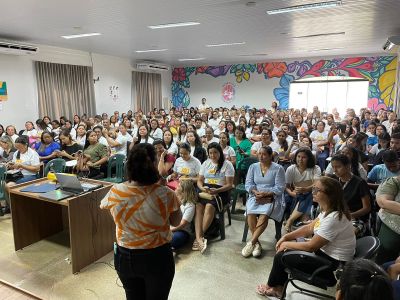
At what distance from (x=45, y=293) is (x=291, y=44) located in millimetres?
7984

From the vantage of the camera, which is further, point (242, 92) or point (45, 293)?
point (242, 92)

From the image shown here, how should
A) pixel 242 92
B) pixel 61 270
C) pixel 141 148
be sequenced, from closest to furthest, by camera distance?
pixel 141 148
pixel 61 270
pixel 242 92

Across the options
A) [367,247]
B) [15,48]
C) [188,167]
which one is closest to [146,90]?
[15,48]

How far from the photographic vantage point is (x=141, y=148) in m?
1.66

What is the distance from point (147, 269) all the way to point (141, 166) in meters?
0.55

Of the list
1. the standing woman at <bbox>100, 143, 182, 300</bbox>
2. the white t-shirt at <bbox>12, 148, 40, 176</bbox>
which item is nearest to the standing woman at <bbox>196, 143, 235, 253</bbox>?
the standing woman at <bbox>100, 143, 182, 300</bbox>

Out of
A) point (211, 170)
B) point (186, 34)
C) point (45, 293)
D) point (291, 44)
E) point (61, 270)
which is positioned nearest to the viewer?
point (45, 293)

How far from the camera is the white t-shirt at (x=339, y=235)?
84.7 inches

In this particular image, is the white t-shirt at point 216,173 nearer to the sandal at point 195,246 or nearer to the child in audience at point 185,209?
the child in audience at point 185,209

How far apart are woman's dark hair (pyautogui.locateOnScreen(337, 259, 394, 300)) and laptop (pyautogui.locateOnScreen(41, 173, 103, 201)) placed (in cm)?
244

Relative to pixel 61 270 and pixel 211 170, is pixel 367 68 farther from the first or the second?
A: pixel 61 270

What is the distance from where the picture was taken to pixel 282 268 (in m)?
2.46

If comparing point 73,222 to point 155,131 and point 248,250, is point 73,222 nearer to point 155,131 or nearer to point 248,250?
point 248,250

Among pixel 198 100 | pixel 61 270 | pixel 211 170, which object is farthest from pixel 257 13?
pixel 198 100
